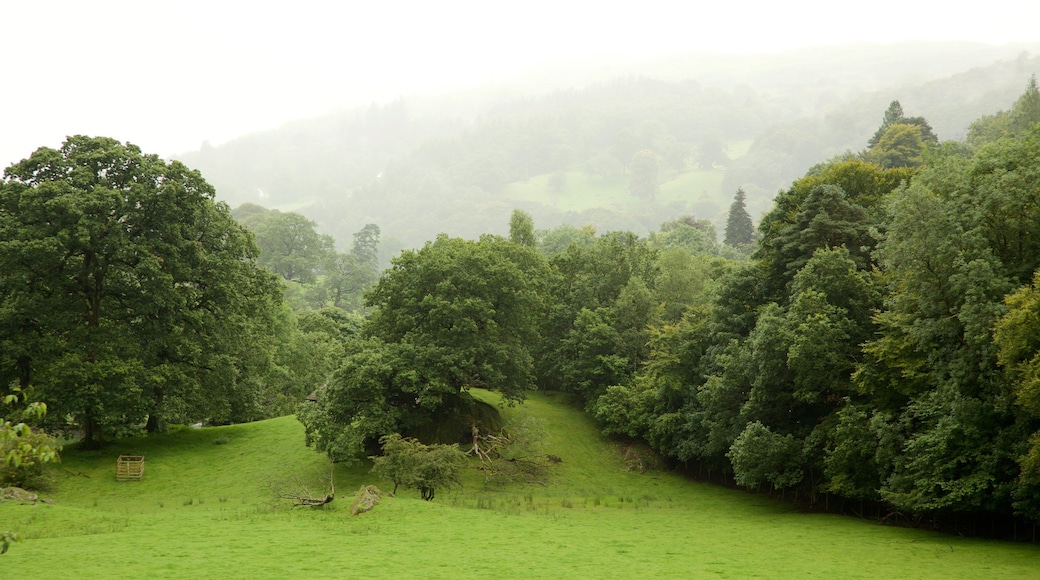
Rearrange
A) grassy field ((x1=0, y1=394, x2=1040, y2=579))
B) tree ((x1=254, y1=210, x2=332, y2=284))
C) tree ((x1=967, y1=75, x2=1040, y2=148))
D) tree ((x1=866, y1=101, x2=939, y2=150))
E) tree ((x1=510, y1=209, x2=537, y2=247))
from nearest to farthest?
grassy field ((x1=0, y1=394, x2=1040, y2=579))
tree ((x1=510, y1=209, x2=537, y2=247))
tree ((x1=967, y1=75, x2=1040, y2=148))
tree ((x1=866, y1=101, x2=939, y2=150))
tree ((x1=254, y1=210, x2=332, y2=284))

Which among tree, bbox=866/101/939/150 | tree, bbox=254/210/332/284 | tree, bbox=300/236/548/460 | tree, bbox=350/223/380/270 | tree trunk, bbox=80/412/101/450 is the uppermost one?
tree, bbox=866/101/939/150

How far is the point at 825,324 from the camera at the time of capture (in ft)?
105

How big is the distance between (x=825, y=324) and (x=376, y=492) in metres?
21.5

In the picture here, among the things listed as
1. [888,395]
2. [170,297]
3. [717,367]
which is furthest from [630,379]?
[170,297]

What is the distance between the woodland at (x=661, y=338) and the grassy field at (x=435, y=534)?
7.81ft

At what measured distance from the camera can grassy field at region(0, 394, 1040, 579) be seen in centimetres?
2009

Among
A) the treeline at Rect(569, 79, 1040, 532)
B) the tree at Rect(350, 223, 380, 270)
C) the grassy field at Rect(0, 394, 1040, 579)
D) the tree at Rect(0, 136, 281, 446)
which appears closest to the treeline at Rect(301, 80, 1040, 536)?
the treeline at Rect(569, 79, 1040, 532)

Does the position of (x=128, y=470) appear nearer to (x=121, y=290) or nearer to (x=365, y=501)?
(x=121, y=290)

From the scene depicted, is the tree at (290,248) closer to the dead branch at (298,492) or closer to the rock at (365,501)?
the dead branch at (298,492)

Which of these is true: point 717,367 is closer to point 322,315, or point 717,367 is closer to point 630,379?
point 630,379

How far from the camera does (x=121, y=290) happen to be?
39.2 metres

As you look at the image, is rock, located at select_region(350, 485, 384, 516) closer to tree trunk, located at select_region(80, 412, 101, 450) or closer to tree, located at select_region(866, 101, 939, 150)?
tree trunk, located at select_region(80, 412, 101, 450)

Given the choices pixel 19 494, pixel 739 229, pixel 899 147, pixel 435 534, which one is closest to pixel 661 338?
pixel 435 534

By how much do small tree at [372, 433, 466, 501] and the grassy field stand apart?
209 cm
